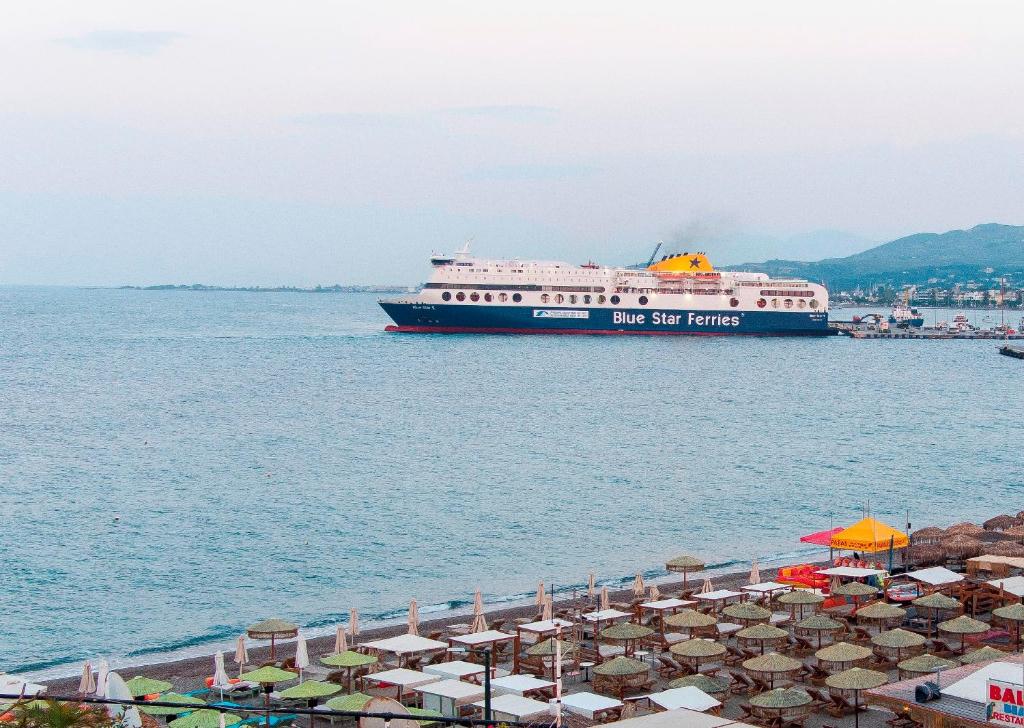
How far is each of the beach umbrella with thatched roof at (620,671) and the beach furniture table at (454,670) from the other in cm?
147

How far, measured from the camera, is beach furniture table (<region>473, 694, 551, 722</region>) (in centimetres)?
1292

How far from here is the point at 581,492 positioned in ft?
110

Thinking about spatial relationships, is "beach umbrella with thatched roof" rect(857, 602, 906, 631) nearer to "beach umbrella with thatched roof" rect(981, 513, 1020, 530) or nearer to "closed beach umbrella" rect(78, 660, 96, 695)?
"beach umbrella with thatched roof" rect(981, 513, 1020, 530)

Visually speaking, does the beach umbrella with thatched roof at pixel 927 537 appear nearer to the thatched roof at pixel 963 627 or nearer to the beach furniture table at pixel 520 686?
the thatched roof at pixel 963 627

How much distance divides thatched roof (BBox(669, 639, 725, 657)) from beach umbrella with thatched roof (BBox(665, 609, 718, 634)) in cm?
101

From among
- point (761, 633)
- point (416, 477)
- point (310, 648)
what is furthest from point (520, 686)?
point (416, 477)

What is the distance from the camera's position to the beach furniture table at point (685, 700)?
525 inches

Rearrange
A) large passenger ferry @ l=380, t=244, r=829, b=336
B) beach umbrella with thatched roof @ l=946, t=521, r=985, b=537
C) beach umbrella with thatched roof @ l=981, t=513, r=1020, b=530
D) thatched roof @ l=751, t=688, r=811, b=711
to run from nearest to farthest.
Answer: thatched roof @ l=751, t=688, r=811, b=711
beach umbrella with thatched roof @ l=946, t=521, r=985, b=537
beach umbrella with thatched roof @ l=981, t=513, r=1020, b=530
large passenger ferry @ l=380, t=244, r=829, b=336

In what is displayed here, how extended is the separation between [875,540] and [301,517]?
13.9 meters

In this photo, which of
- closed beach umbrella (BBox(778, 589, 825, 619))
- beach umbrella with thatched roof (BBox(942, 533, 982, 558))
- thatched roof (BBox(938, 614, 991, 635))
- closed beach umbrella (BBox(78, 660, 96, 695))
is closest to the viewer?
closed beach umbrella (BBox(78, 660, 96, 695))

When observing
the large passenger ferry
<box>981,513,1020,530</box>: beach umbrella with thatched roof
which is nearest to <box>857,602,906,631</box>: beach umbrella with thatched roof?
<box>981,513,1020,530</box>: beach umbrella with thatched roof

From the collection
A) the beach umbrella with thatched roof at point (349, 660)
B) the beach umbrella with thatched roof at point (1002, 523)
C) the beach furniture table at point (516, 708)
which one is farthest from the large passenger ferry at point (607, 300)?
the beach furniture table at point (516, 708)

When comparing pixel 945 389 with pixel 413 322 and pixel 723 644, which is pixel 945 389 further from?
pixel 723 644

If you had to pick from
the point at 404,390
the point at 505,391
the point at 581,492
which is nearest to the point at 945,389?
the point at 505,391
